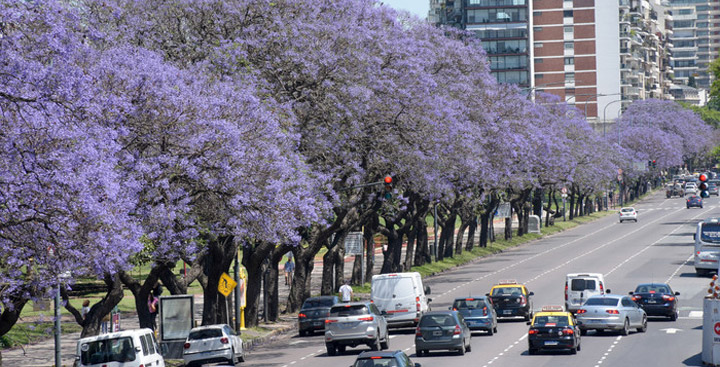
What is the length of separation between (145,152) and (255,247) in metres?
16.6

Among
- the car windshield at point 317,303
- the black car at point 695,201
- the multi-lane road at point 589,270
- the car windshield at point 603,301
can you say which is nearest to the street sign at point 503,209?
the multi-lane road at point 589,270

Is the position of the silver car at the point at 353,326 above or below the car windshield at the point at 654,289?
below

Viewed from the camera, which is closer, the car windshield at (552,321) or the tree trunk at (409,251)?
the car windshield at (552,321)

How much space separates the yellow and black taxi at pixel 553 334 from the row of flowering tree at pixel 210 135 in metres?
8.00

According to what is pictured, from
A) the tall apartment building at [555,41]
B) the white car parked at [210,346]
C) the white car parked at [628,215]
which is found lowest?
the white car parked at [210,346]

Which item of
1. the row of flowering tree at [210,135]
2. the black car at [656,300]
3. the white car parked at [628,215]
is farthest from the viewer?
the white car parked at [628,215]

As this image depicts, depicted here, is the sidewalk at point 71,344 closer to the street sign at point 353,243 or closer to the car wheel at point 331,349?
the car wheel at point 331,349

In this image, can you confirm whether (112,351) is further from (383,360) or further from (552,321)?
(552,321)

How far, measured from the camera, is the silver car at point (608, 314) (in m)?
42.2

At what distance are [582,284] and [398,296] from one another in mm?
8737

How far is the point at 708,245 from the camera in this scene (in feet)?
208

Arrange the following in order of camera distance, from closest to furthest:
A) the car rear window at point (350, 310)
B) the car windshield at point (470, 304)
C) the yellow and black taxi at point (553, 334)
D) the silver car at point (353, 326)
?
the yellow and black taxi at point (553, 334) < the silver car at point (353, 326) < the car rear window at point (350, 310) < the car windshield at point (470, 304)

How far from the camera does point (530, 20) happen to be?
183625 millimetres

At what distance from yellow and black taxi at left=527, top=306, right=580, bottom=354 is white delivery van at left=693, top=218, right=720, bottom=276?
28203 mm
